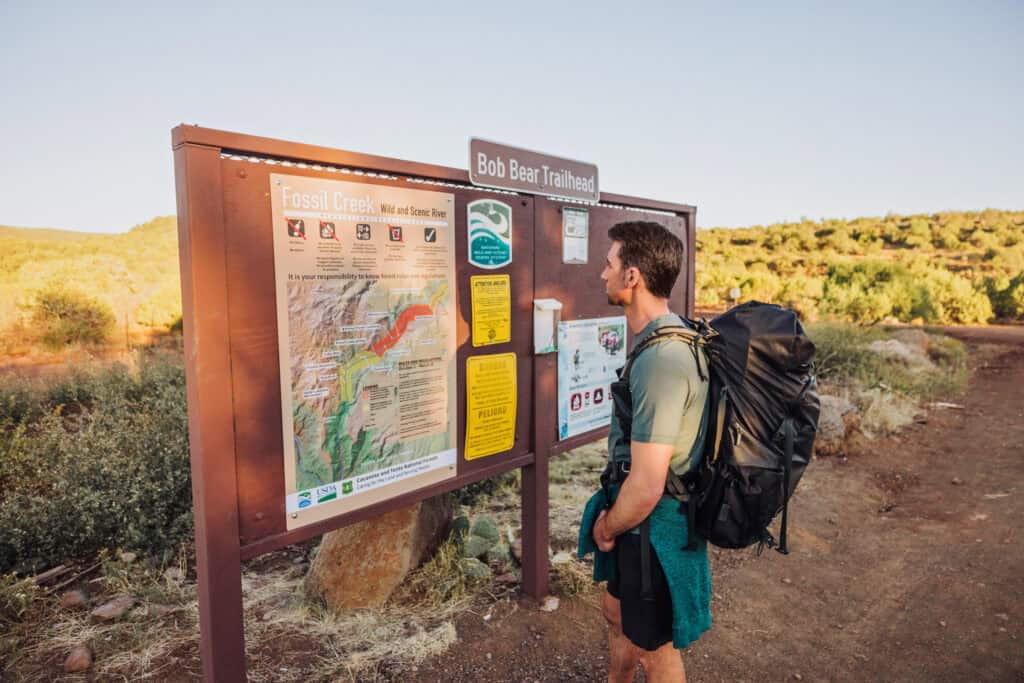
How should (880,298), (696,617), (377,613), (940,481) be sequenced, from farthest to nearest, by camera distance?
(880,298) < (940,481) < (377,613) < (696,617)

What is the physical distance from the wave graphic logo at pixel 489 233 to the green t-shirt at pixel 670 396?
1302 mm

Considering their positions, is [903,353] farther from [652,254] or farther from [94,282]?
[94,282]

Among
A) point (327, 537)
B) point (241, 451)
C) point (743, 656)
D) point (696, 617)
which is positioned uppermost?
point (241, 451)

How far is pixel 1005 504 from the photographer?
5.39 m

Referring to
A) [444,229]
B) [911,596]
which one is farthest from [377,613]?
[911,596]

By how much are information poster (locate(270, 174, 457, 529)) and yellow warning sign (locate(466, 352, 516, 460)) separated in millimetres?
143

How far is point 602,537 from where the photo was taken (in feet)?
7.28

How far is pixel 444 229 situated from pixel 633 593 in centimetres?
183

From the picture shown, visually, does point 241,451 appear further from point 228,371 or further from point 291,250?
point 291,250

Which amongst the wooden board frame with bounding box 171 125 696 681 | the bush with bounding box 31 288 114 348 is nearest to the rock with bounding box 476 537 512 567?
the wooden board frame with bounding box 171 125 696 681

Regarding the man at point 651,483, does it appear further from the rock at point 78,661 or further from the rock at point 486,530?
the rock at point 78,661

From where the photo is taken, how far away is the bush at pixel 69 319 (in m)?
14.0

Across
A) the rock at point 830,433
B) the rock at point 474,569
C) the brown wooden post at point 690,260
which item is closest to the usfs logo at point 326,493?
the rock at point 474,569

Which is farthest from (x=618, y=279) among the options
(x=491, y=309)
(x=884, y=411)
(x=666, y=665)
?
(x=884, y=411)
